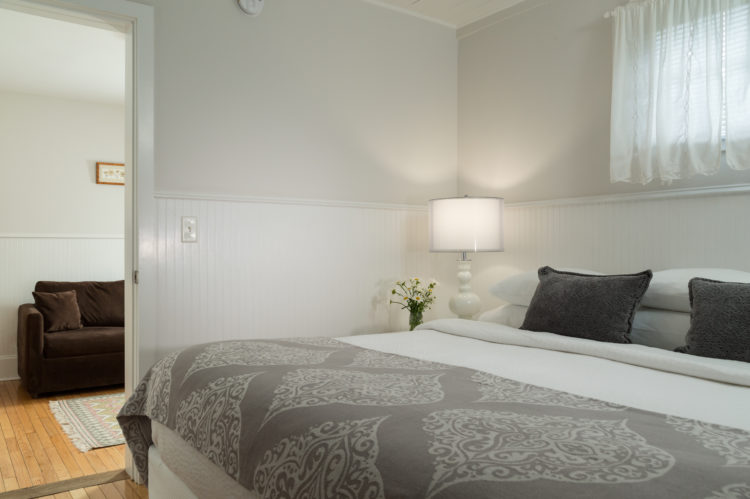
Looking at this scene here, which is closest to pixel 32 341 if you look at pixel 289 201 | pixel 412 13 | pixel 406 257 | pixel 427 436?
pixel 289 201

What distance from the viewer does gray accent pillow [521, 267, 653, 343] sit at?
2.00m

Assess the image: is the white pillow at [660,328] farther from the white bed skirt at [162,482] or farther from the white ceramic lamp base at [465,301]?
the white bed skirt at [162,482]

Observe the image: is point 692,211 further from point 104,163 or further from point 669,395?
point 104,163

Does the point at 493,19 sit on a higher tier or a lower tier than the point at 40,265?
higher

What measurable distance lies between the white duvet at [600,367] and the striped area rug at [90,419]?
179 centimetres

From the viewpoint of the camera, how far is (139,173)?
2555mm

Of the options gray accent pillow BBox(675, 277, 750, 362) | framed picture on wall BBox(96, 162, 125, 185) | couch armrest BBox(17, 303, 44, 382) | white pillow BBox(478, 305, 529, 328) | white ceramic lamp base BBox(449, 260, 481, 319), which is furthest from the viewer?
framed picture on wall BBox(96, 162, 125, 185)

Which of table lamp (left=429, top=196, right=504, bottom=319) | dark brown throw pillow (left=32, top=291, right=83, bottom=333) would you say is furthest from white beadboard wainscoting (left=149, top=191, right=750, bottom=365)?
dark brown throw pillow (left=32, top=291, right=83, bottom=333)

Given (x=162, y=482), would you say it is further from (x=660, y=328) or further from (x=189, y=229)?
(x=660, y=328)

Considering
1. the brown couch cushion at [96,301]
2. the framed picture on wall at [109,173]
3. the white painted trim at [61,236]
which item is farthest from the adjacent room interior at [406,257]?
the framed picture on wall at [109,173]

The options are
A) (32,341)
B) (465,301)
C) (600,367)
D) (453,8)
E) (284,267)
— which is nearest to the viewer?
(600,367)

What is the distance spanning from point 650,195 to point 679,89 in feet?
1.50

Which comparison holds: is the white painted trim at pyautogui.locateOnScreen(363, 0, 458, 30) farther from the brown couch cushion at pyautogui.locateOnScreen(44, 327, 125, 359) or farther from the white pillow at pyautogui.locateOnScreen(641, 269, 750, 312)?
the brown couch cushion at pyautogui.locateOnScreen(44, 327, 125, 359)

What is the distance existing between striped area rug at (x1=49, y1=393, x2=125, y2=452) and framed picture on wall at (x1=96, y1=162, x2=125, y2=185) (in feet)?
6.63
